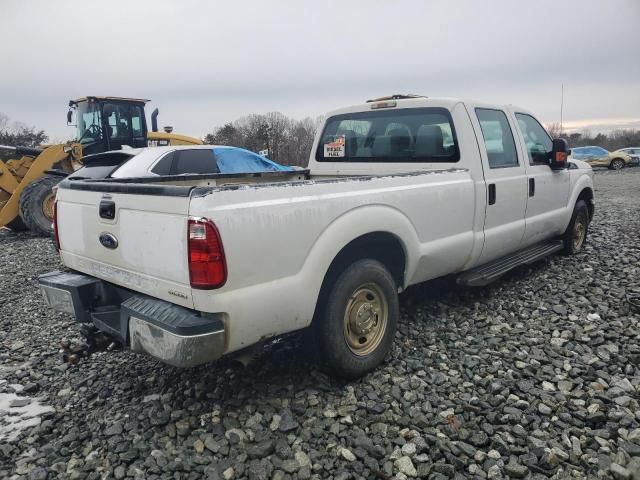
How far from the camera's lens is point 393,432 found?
2.97 m

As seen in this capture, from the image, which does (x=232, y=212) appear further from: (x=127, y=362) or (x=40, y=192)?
(x=40, y=192)

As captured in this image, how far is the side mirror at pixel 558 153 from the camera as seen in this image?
5.52 metres

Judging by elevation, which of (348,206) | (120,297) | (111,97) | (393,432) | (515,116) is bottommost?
(393,432)

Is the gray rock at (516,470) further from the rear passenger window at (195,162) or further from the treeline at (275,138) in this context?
the treeline at (275,138)

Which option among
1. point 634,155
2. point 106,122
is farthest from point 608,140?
point 106,122

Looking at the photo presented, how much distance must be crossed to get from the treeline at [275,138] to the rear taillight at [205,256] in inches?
912

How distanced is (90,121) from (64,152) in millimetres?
1876

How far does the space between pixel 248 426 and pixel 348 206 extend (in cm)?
150

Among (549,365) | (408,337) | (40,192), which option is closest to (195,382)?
(408,337)

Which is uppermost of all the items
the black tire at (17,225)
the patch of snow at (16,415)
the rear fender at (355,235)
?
the rear fender at (355,235)

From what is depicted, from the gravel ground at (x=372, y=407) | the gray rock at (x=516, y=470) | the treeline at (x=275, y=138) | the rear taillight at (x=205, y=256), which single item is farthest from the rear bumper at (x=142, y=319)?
the treeline at (x=275, y=138)

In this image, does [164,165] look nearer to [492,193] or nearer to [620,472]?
[492,193]

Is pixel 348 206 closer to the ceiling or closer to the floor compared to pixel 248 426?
closer to the ceiling

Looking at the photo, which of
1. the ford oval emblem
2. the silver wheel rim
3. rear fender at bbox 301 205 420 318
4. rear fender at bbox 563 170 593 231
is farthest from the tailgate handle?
rear fender at bbox 563 170 593 231
